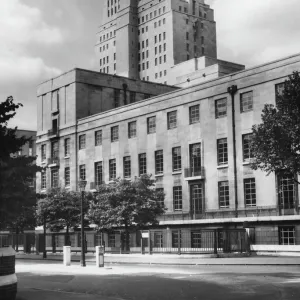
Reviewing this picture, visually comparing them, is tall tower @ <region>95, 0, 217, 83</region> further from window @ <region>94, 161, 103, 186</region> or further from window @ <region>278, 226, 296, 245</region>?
window @ <region>278, 226, 296, 245</region>

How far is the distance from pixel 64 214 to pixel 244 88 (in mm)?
19092

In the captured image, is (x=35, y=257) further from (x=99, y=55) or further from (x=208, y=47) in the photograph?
(x=99, y=55)

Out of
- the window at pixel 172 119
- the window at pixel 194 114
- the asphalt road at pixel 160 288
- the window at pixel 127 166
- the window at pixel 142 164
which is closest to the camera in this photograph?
the asphalt road at pixel 160 288

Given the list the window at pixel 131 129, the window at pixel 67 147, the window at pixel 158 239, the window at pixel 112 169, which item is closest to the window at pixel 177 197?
the window at pixel 158 239

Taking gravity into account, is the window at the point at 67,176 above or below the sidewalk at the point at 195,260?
above

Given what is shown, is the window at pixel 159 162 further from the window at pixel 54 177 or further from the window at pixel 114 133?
the window at pixel 54 177

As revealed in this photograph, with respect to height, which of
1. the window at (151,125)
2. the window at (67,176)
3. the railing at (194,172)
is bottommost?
the railing at (194,172)

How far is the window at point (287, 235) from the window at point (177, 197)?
11308 millimetres

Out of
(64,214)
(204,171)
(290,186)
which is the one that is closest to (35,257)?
(64,214)

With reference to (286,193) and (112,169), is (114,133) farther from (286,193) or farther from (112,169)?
(286,193)

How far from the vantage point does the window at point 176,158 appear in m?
52.2

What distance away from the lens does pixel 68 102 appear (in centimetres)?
6475

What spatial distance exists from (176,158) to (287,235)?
1376cm

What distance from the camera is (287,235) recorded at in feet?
140
